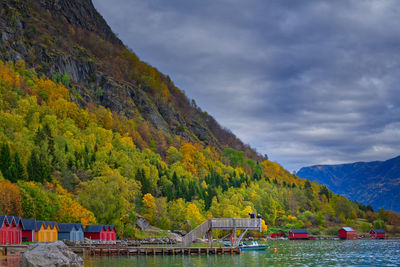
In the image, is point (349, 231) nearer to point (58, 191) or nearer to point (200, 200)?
point (200, 200)

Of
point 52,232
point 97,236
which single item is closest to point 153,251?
point 52,232

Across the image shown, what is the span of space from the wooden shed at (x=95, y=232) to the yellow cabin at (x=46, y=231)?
10.8 metres

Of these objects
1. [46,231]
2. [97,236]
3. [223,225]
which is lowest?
[97,236]

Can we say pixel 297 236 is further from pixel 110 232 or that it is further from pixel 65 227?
pixel 65 227

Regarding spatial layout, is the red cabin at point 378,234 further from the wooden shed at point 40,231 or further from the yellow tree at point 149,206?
the wooden shed at point 40,231

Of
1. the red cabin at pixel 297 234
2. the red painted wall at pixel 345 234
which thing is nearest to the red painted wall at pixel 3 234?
the red cabin at pixel 297 234

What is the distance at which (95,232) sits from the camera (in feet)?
332

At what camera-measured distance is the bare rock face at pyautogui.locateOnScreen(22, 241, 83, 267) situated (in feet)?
177

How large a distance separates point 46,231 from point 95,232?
51.9 ft

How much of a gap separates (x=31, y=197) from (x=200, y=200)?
72.6 metres

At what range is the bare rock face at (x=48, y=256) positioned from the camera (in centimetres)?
5394

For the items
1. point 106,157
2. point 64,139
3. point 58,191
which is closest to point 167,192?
point 106,157

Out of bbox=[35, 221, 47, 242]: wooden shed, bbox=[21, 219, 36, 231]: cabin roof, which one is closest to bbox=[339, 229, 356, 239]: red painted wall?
bbox=[35, 221, 47, 242]: wooden shed

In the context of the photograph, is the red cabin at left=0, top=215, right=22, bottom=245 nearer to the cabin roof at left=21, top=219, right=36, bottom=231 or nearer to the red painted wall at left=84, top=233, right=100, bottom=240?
the cabin roof at left=21, top=219, right=36, bottom=231
